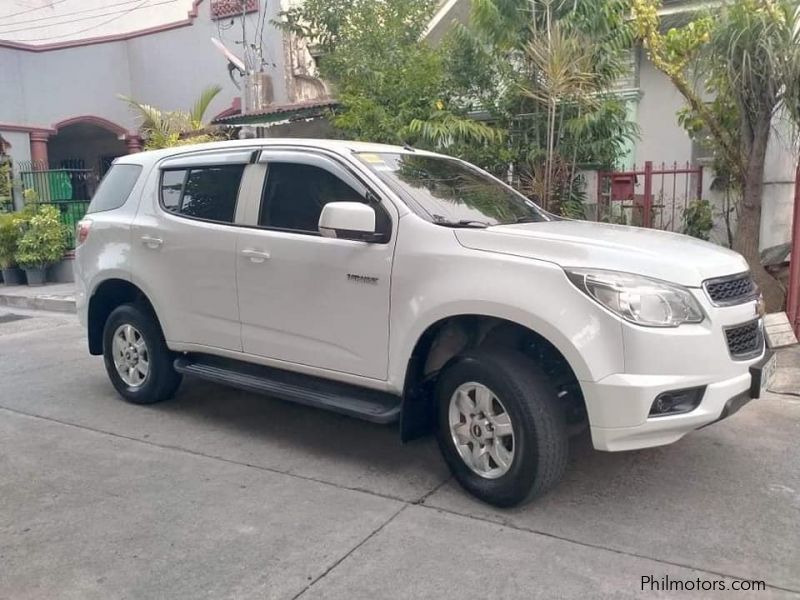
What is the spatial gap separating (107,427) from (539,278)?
11.4 feet

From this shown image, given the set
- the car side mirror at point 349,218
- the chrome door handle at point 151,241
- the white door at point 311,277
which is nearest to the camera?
the car side mirror at point 349,218

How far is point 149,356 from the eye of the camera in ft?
19.4

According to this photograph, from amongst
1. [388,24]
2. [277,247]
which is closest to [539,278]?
[277,247]

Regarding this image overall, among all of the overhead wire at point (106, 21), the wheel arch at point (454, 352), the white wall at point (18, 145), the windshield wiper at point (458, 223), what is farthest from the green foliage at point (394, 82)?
the overhead wire at point (106, 21)

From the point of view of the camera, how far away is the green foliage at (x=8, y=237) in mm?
12836

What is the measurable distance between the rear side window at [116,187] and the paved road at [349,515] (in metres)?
1.71

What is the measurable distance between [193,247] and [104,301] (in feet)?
4.58

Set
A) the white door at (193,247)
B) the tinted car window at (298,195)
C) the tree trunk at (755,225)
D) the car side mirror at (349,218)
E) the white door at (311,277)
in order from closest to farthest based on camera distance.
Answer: the car side mirror at (349,218) → the white door at (311,277) → the tinted car window at (298,195) → the white door at (193,247) → the tree trunk at (755,225)

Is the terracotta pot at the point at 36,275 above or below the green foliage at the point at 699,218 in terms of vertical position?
below

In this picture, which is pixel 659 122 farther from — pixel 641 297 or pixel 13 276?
pixel 13 276

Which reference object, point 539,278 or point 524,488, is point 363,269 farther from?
point 524,488

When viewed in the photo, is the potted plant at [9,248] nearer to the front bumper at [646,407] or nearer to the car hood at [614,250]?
the car hood at [614,250]

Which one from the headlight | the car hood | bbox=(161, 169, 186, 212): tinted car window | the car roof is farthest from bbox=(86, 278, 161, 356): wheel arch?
the headlight

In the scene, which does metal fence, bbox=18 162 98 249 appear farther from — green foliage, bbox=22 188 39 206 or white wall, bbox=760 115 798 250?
white wall, bbox=760 115 798 250
